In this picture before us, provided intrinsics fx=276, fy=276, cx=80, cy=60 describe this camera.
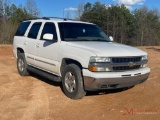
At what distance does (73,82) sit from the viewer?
638cm

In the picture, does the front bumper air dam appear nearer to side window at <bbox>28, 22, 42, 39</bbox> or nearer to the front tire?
the front tire

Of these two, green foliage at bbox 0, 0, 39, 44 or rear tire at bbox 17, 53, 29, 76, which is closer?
rear tire at bbox 17, 53, 29, 76

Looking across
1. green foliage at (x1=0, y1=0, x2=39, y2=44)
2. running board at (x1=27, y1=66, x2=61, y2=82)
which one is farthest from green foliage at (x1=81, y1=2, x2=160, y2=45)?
running board at (x1=27, y1=66, x2=61, y2=82)

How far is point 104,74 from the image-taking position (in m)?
5.83

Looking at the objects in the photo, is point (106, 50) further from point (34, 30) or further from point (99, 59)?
point (34, 30)

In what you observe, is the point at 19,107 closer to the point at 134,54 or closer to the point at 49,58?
the point at 49,58

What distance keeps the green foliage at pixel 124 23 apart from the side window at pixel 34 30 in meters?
34.7

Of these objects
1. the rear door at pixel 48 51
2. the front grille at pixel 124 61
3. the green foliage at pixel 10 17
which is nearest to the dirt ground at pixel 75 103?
the rear door at pixel 48 51

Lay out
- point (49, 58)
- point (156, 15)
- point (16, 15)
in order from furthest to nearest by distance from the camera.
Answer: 1. point (156, 15)
2. point (16, 15)
3. point (49, 58)

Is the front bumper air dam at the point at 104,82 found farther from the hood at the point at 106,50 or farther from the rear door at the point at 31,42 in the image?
the rear door at the point at 31,42

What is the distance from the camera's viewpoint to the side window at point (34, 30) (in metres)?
8.30

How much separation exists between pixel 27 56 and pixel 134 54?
382cm

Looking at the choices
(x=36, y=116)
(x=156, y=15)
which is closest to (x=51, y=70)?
(x=36, y=116)

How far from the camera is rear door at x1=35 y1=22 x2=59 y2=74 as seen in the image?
23.4ft
